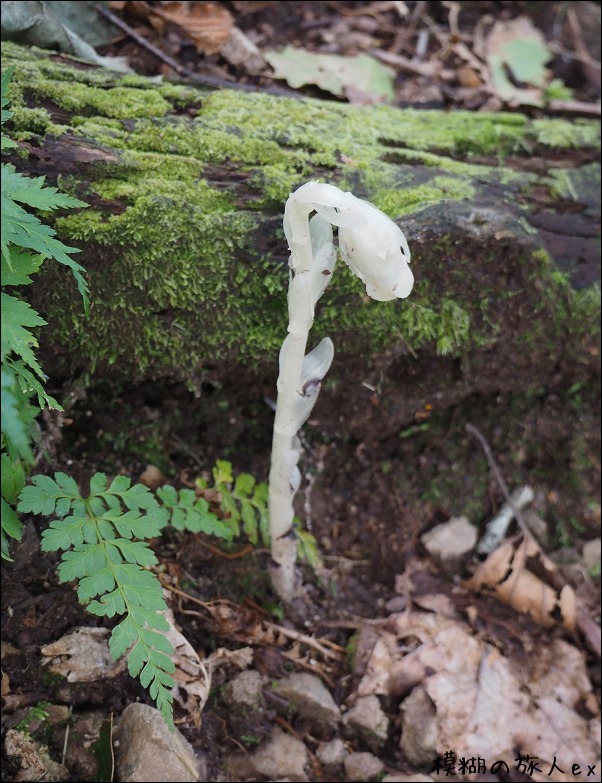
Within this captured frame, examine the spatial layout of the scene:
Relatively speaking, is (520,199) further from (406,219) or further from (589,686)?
(589,686)

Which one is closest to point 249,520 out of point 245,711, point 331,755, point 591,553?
point 245,711

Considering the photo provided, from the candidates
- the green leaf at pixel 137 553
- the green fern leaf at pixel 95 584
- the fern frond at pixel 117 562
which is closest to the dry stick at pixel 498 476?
the fern frond at pixel 117 562

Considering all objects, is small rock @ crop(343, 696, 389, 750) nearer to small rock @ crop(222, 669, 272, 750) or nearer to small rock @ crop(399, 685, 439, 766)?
small rock @ crop(399, 685, 439, 766)

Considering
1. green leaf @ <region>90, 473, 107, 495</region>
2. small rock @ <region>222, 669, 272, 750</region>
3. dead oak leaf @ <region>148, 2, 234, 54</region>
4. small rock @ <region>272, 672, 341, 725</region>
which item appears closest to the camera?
green leaf @ <region>90, 473, 107, 495</region>

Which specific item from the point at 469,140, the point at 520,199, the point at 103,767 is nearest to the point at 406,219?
the point at 520,199

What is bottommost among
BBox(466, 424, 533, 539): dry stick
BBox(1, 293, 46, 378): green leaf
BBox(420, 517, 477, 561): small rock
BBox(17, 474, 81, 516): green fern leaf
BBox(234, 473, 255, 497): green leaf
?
BBox(420, 517, 477, 561): small rock

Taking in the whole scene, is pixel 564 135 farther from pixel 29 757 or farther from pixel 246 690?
pixel 29 757

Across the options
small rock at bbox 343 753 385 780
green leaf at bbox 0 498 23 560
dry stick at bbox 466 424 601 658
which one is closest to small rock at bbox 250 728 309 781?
small rock at bbox 343 753 385 780
